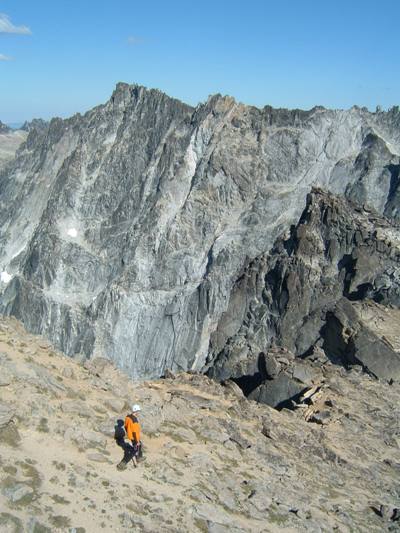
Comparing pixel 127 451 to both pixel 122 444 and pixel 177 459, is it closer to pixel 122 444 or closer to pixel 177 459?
pixel 122 444

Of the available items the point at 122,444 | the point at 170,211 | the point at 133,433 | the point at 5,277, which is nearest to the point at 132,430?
the point at 133,433

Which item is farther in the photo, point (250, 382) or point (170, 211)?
point (170, 211)

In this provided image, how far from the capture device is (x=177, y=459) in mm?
20953

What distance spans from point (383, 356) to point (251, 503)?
22228 millimetres

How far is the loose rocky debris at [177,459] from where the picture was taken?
16.9 meters

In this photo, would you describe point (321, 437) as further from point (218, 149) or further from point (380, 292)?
point (218, 149)

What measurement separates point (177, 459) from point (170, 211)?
3316 inches

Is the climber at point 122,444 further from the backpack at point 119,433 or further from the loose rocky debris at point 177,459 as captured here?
the loose rocky debris at point 177,459

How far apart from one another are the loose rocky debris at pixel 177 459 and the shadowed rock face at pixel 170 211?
55.4m

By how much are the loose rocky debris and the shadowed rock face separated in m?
55.4

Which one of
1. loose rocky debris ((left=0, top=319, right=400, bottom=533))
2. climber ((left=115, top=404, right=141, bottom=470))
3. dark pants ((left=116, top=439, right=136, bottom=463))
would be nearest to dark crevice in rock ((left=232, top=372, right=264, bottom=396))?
loose rocky debris ((left=0, top=319, right=400, bottom=533))

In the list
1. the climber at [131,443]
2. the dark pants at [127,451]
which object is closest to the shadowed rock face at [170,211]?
the dark pants at [127,451]

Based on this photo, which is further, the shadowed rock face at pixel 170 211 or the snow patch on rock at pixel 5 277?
the snow patch on rock at pixel 5 277

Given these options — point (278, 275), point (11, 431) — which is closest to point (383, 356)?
point (11, 431)
